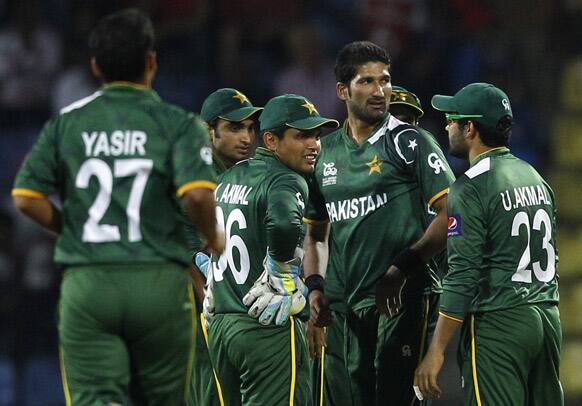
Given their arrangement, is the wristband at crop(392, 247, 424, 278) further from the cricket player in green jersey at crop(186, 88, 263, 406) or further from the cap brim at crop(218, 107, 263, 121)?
the cap brim at crop(218, 107, 263, 121)

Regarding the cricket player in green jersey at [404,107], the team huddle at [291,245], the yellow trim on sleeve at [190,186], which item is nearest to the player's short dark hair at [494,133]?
the team huddle at [291,245]

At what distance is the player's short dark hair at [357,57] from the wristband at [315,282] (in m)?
1.05

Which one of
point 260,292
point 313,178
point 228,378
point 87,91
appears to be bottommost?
point 228,378

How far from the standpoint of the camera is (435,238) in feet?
20.0

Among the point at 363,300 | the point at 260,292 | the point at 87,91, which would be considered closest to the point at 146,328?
the point at 260,292

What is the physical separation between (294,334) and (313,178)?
1012mm

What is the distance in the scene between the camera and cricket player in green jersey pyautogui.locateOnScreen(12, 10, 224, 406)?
14.9ft

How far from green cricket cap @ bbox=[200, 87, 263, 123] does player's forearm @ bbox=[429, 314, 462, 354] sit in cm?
196

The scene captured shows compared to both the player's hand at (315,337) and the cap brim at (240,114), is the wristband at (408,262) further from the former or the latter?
the cap brim at (240,114)

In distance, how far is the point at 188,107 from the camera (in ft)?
38.2

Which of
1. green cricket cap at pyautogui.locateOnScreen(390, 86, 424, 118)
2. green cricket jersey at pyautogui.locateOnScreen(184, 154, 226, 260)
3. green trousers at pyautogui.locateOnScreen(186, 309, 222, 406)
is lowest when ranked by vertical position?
green trousers at pyautogui.locateOnScreen(186, 309, 222, 406)

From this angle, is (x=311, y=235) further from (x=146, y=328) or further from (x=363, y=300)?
(x=146, y=328)

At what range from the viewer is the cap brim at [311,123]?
20.5 ft

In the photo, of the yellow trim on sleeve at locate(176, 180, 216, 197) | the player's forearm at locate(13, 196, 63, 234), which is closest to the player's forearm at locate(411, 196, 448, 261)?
the yellow trim on sleeve at locate(176, 180, 216, 197)
